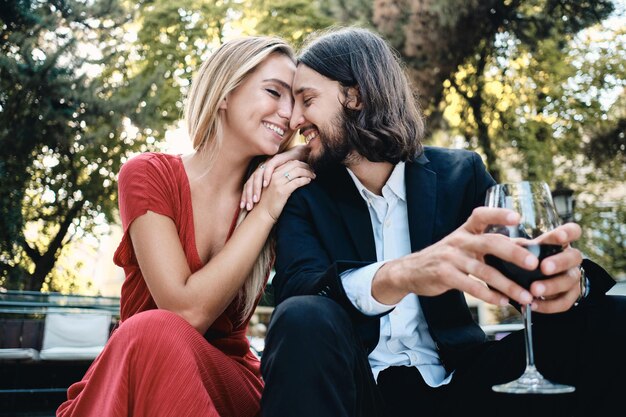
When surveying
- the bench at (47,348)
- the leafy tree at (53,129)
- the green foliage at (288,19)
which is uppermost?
the green foliage at (288,19)

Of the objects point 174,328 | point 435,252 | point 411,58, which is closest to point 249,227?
point 174,328

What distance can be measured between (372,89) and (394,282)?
120 cm

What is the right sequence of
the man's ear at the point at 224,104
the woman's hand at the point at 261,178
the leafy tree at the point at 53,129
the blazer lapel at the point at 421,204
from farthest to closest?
the leafy tree at the point at 53,129 < the man's ear at the point at 224,104 < the woman's hand at the point at 261,178 < the blazer lapel at the point at 421,204

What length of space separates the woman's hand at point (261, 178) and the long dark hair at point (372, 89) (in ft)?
1.02

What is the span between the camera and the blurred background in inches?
559

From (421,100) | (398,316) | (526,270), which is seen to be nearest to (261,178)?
(398,316)

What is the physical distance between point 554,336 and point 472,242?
0.56m

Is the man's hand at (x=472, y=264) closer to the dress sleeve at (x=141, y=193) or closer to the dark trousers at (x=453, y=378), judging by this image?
the dark trousers at (x=453, y=378)

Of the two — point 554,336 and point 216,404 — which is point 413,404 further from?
point 216,404

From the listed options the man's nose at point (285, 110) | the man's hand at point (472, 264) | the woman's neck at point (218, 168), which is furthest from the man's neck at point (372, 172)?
the man's hand at point (472, 264)

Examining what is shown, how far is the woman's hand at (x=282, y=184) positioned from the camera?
2.46 m

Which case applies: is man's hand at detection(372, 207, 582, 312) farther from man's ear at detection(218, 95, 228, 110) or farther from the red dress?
man's ear at detection(218, 95, 228, 110)

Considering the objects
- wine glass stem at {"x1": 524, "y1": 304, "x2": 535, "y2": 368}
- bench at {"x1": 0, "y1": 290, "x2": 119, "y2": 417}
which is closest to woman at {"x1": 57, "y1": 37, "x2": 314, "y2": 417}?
wine glass stem at {"x1": 524, "y1": 304, "x2": 535, "y2": 368}

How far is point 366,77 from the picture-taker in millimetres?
2670
